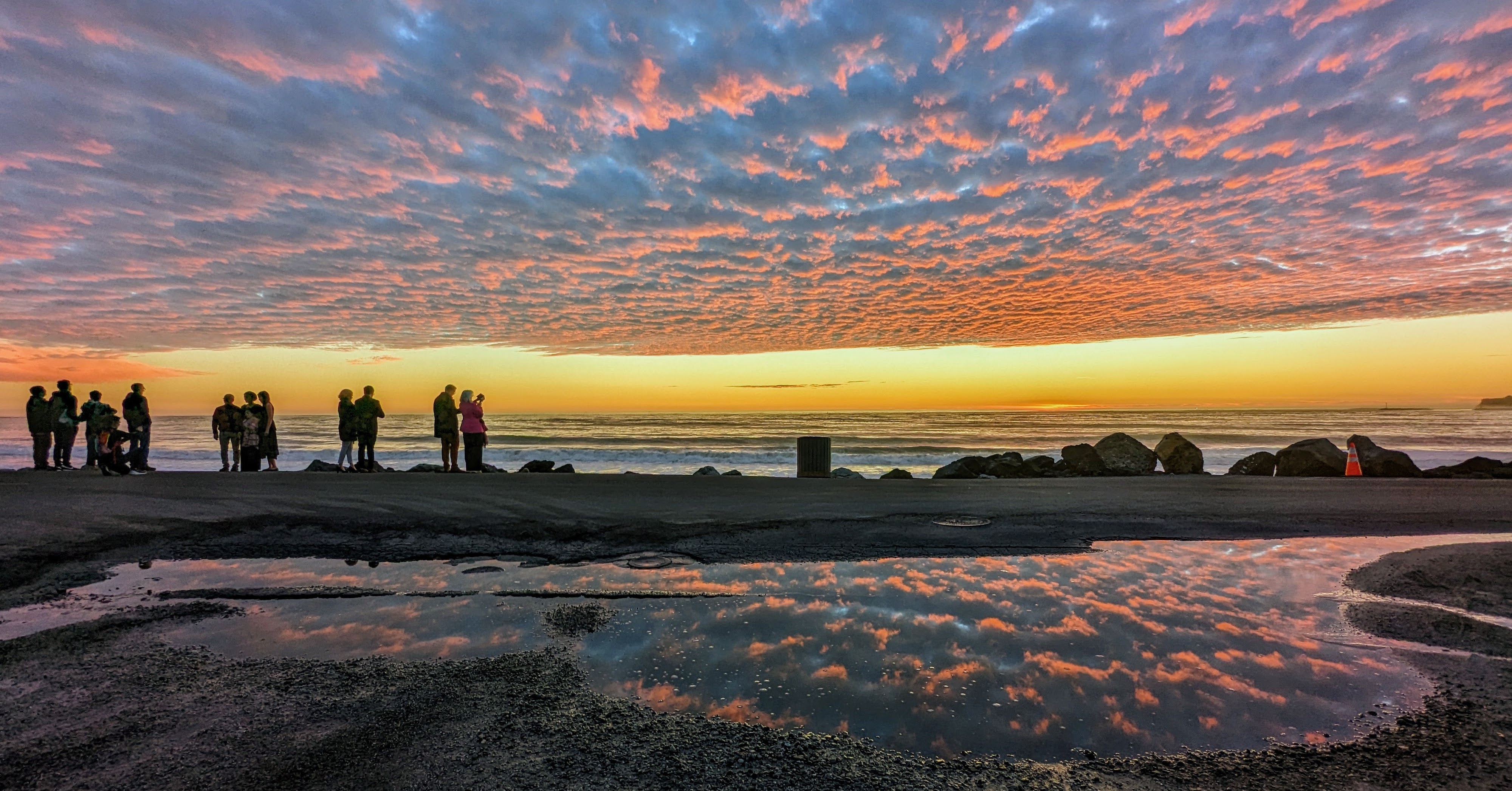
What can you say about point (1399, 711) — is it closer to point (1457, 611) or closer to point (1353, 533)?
point (1457, 611)

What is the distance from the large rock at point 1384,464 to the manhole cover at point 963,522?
39.6 ft

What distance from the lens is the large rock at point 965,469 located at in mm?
17422

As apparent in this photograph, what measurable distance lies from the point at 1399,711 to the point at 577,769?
3.84 meters

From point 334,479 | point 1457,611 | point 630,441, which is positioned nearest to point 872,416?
point 630,441

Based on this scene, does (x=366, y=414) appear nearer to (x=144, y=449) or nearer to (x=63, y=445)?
(x=144, y=449)

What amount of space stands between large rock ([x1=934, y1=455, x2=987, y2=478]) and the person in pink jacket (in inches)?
456

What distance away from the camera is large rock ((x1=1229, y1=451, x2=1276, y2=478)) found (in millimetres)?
16672

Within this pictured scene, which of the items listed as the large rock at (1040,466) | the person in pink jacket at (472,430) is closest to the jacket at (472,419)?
the person in pink jacket at (472,430)

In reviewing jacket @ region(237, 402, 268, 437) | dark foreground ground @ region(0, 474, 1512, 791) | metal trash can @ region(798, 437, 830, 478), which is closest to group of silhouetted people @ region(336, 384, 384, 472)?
jacket @ region(237, 402, 268, 437)

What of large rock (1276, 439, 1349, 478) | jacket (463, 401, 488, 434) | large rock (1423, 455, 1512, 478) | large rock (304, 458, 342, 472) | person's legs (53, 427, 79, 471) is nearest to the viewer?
large rock (1423, 455, 1512, 478)

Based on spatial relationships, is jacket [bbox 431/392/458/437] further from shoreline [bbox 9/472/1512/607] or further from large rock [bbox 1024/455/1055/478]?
large rock [bbox 1024/455/1055/478]

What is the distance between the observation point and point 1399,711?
318 centimetres

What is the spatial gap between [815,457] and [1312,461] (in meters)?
11.8

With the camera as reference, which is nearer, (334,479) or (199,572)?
(199,572)
